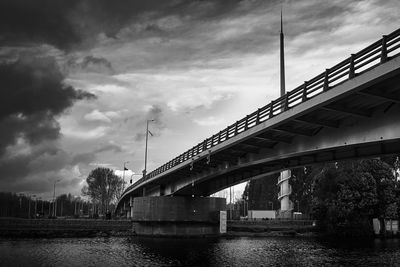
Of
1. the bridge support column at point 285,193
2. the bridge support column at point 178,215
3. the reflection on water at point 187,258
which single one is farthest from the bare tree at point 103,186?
the reflection on water at point 187,258

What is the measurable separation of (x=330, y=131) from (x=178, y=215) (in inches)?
1578

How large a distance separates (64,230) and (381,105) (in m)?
60.9

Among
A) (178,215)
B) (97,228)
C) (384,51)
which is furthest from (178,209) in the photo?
(384,51)

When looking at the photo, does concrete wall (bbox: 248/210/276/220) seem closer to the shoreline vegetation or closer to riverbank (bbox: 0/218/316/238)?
riverbank (bbox: 0/218/316/238)

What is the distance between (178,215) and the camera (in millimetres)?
64062

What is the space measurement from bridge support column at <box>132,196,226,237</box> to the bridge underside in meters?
20.2

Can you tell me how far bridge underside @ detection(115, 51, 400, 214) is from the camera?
21109 mm

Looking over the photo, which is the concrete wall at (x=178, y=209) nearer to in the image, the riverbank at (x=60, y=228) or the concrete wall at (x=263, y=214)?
the riverbank at (x=60, y=228)

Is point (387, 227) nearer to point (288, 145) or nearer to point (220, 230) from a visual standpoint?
point (220, 230)

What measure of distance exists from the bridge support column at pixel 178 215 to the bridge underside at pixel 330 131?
66.1 ft

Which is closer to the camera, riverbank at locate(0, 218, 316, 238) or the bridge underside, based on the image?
the bridge underside

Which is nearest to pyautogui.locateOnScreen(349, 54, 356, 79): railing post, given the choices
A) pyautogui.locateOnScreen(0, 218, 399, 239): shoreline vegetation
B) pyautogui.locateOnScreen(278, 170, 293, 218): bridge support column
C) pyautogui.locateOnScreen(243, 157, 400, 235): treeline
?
pyautogui.locateOnScreen(243, 157, 400, 235): treeline

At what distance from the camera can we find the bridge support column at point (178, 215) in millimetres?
64125

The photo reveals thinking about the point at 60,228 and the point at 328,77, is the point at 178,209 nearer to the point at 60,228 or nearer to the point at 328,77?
the point at 60,228
